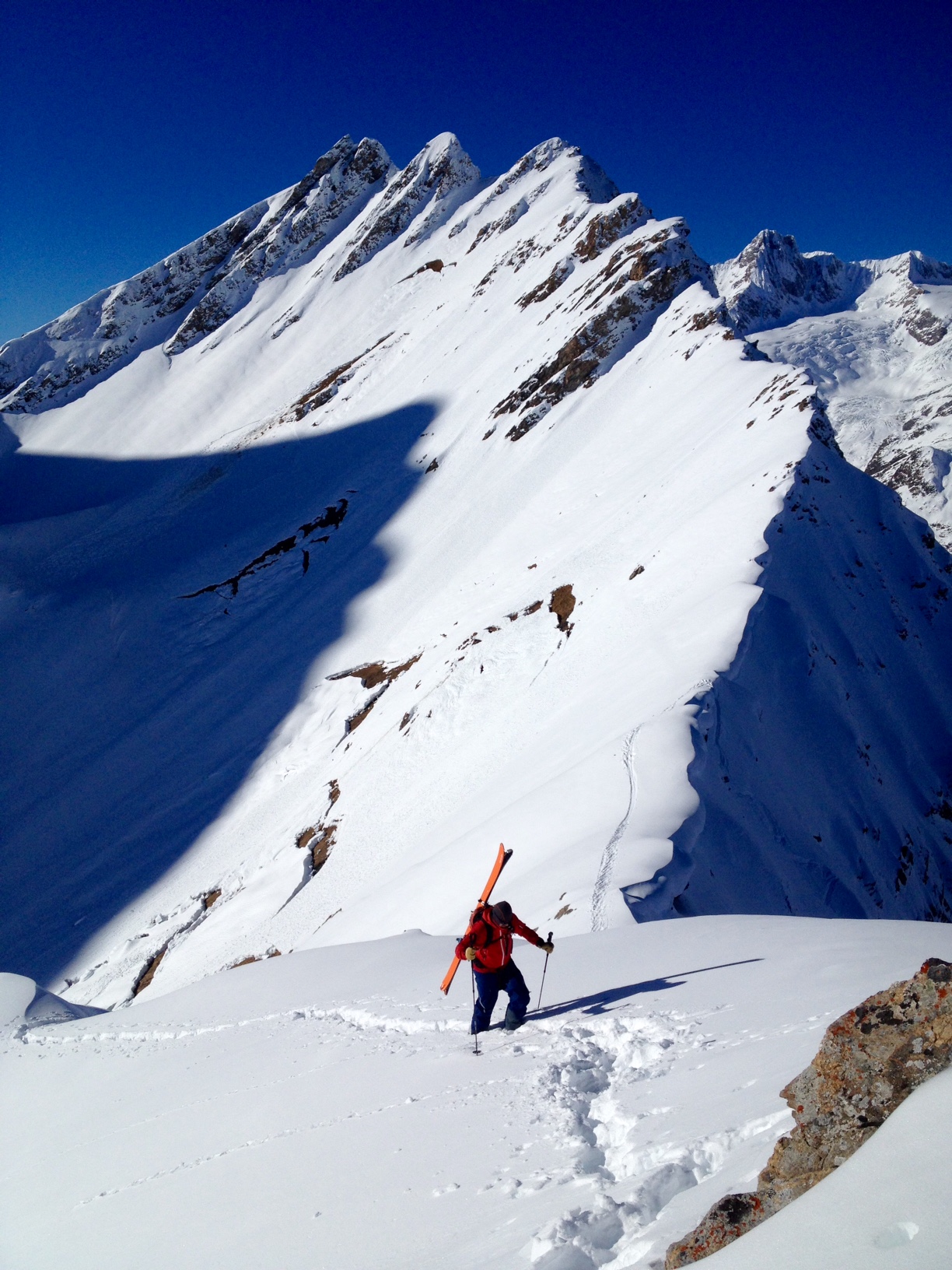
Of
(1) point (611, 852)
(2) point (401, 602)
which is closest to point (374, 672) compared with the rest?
(2) point (401, 602)

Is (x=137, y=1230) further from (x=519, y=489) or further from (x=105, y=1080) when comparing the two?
(x=519, y=489)

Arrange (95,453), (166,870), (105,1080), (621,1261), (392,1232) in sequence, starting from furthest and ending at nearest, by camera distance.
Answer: (95,453)
(166,870)
(105,1080)
(392,1232)
(621,1261)

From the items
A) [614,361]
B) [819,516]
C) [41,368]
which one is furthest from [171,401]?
[819,516]

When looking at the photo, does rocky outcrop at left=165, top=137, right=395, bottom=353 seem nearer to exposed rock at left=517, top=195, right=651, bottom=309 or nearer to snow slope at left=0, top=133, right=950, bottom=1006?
snow slope at left=0, top=133, right=950, bottom=1006

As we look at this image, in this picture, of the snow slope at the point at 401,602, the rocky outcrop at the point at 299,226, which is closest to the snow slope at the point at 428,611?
the snow slope at the point at 401,602

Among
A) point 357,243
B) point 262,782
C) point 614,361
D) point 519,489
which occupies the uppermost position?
point 357,243

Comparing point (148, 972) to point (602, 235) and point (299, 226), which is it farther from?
point (299, 226)

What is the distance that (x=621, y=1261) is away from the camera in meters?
3.11

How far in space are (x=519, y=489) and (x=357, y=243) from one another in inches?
Answer: 1869

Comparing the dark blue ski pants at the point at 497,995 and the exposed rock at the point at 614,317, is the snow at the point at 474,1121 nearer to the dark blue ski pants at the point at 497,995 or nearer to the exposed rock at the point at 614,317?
the dark blue ski pants at the point at 497,995

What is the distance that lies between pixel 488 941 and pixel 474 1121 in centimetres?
181

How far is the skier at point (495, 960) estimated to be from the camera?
6.26 metres

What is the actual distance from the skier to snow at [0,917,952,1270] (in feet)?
0.63

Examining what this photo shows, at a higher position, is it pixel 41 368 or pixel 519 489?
pixel 41 368
